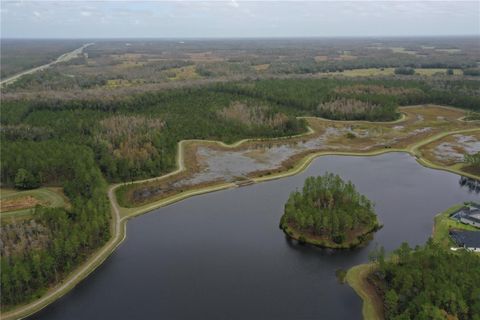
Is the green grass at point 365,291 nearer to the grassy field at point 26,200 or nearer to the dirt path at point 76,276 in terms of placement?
the dirt path at point 76,276

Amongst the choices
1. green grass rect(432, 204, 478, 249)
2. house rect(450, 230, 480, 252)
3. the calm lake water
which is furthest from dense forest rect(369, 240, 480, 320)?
green grass rect(432, 204, 478, 249)

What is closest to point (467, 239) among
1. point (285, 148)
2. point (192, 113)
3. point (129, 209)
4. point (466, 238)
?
point (466, 238)

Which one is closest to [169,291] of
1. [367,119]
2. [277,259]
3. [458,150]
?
[277,259]

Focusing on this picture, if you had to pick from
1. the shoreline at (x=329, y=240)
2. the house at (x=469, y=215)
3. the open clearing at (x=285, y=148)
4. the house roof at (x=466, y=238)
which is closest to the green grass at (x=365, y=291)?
the shoreline at (x=329, y=240)

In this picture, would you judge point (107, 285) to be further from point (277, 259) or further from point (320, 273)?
point (320, 273)

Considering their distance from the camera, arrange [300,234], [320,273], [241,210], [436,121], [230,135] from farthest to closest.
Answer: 1. [436,121]
2. [230,135]
3. [241,210]
4. [300,234]
5. [320,273]

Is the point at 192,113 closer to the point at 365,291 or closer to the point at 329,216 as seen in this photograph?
the point at 329,216
